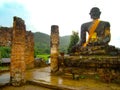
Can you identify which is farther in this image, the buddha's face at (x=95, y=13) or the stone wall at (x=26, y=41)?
the stone wall at (x=26, y=41)

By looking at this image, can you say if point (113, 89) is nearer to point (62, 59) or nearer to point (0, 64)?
point (62, 59)

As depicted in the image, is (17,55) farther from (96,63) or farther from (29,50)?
(29,50)

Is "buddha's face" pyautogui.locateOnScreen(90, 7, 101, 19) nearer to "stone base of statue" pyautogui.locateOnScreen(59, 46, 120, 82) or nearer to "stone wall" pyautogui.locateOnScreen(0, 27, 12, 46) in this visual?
"stone base of statue" pyautogui.locateOnScreen(59, 46, 120, 82)

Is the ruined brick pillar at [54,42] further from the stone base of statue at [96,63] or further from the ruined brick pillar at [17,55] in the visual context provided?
the ruined brick pillar at [17,55]

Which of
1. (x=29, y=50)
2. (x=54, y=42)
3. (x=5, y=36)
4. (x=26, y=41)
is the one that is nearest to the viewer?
(x=54, y=42)

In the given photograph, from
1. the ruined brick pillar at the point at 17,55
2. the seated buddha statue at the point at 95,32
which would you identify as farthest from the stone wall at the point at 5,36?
the ruined brick pillar at the point at 17,55

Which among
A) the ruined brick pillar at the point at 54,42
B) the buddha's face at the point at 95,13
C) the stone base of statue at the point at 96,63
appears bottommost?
the stone base of statue at the point at 96,63

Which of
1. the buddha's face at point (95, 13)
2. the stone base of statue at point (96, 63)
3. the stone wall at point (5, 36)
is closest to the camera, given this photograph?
the stone base of statue at point (96, 63)

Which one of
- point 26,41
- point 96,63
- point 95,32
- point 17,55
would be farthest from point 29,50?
point 96,63

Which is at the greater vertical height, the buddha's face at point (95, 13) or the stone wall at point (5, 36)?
the buddha's face at point (95, 13)

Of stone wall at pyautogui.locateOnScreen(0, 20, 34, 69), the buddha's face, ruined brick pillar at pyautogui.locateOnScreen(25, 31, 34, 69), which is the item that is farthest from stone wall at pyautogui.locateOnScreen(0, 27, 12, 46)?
the buddha's face

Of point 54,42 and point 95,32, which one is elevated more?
point 95,32

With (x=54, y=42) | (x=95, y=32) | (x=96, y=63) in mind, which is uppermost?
(x=95, y=32)

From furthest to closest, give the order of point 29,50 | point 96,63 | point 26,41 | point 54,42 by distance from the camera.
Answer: point 29,50 → point 26,41 → point 54,42 → point 96,63
